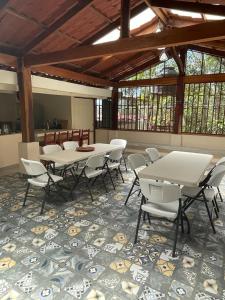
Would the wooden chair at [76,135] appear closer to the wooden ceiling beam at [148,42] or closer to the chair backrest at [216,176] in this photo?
the wooden ceiling beam at [148,42]

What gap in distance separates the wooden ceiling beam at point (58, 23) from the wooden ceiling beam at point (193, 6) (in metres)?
1.13

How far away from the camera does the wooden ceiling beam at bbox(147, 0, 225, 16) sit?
331 centimetres

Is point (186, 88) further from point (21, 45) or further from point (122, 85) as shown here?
point (21, 45)

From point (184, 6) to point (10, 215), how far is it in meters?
4.11

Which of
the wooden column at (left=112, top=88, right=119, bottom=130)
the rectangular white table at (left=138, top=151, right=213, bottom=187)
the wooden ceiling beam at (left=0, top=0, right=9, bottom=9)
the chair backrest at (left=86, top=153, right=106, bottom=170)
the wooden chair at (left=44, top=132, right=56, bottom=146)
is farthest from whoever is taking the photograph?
the wooden column at (left=112, top=88, right=119, bottom=130)

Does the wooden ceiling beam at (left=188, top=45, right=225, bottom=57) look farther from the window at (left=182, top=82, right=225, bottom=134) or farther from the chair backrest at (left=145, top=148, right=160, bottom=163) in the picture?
the chair backrest at (left=145, top=148, right=160, bottom=163)

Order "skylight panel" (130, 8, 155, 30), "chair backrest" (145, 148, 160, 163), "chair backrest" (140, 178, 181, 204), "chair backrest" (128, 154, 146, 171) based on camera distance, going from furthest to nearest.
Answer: "skylight panel" (130, 8, 155, 30), "chair backrest" (145, 148, 160, 163), "chair backrest" (128, 154, 146, 171), "chair backrest" (140, 178, 181, 204)

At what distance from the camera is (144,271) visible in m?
1.95

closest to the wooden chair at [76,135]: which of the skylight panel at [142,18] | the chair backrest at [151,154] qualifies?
the chair backrest at [151,154]

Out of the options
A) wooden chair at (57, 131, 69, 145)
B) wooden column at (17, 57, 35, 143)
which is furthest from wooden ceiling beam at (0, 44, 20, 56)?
wooden chair at (57, 131, 69, 145)

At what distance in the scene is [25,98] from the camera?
4.50 meters

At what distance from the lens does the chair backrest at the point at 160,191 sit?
206 cm

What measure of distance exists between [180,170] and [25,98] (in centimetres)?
342

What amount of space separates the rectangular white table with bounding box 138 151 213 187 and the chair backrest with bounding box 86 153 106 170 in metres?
0.92
